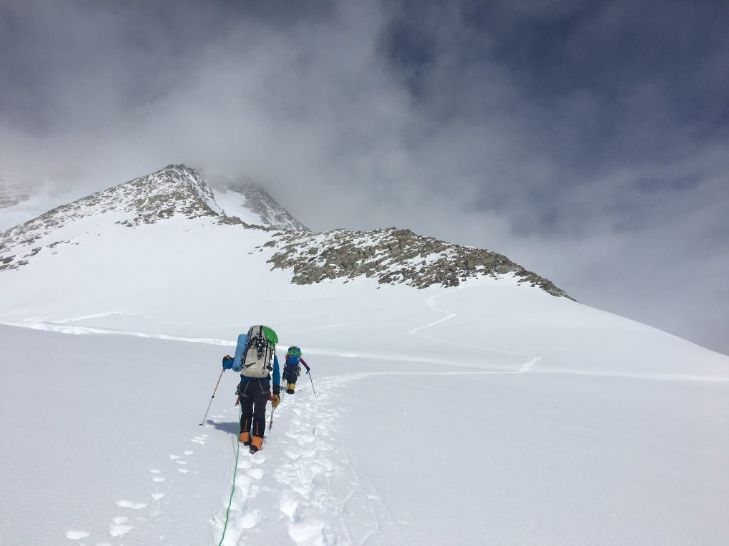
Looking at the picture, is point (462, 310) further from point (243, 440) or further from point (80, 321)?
point (80, 321)

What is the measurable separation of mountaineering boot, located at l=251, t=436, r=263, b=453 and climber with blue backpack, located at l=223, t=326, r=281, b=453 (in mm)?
93

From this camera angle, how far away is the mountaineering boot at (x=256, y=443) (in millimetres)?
5523

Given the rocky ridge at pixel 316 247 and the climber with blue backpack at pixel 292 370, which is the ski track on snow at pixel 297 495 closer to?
the climber with blue backpack at pixel 292 370

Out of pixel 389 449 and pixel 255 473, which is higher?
pixel 389 449

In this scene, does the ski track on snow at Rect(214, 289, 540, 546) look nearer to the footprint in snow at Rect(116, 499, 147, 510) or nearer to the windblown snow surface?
the windblown snow surface

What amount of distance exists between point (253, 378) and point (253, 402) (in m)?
0.38

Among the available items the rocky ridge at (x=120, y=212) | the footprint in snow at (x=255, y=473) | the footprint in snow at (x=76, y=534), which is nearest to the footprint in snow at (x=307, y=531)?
the footprint in snow at (x=255, y=473)

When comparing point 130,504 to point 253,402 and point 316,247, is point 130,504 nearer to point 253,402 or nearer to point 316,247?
point 253,402

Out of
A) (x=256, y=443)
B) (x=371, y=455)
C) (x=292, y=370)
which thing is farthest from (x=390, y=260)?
(x=256, y=443)

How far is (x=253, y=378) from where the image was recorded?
6223 mm

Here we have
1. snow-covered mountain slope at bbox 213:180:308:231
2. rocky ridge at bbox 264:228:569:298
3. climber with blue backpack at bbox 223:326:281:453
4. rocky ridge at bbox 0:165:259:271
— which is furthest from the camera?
snow-covered mountain slope at bbox 213:180:308:231

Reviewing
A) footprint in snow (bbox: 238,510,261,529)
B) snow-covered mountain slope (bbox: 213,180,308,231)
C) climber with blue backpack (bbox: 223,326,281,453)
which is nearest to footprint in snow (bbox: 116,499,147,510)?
footprint in snow (bbox: 238,510,261,529)

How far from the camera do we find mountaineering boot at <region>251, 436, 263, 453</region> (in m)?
5.52

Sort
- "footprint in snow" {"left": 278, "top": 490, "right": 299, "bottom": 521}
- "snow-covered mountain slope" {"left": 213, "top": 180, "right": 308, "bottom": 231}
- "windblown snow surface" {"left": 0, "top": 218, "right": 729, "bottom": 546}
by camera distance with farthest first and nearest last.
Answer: "snow-covered mountain slope" {"left": 213, "top": 180, "right": 308, "bottom": 231}
"footprint in snow" {"left": 278, "top": 490, "right": 299, "bottom": 521}
"windblown snow surface" {"left": 0, "top": 218, "right": 729, "bottom": 546}
